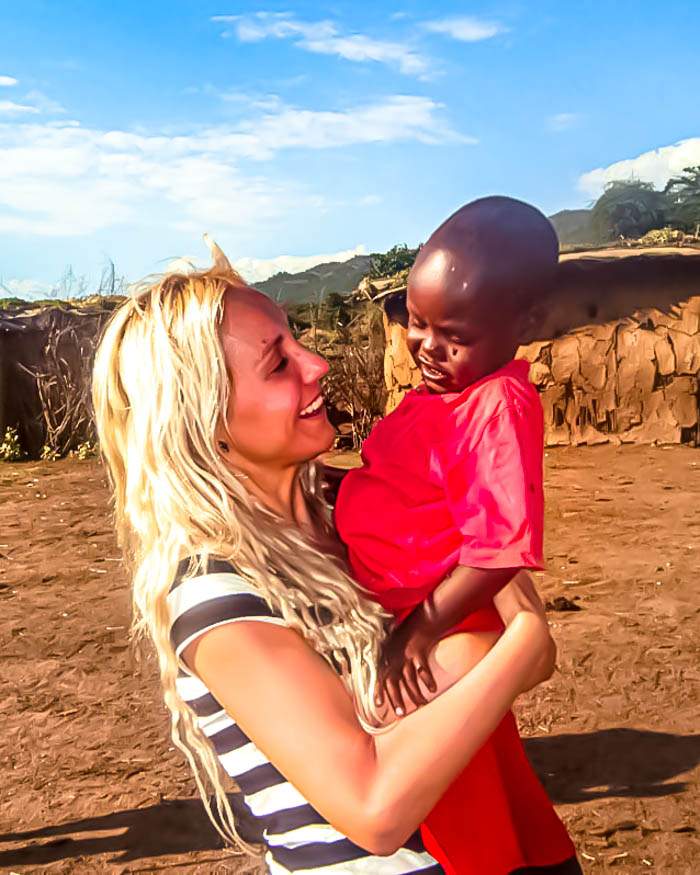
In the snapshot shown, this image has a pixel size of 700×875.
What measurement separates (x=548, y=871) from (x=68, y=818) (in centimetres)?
293

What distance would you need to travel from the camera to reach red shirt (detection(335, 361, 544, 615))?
1605mm

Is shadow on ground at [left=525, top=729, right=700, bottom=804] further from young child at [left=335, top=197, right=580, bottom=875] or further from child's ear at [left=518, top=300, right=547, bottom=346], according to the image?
child's ear at [left=518, top=300, right=547, bottom=346]

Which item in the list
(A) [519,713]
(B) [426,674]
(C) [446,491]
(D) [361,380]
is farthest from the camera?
(D) [361,380]

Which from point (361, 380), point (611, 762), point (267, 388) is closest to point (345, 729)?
point (267, 388)

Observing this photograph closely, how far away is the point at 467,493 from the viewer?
1652 millimetres

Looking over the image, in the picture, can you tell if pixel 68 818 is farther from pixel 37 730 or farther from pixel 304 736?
pixel 304 736

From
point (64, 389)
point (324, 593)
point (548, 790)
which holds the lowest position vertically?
point (548, 790)

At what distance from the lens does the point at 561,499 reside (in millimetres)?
8711

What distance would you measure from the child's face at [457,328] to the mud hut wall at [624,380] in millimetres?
8370

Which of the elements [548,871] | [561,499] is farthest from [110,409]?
[561,499]

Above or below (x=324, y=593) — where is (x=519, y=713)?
below

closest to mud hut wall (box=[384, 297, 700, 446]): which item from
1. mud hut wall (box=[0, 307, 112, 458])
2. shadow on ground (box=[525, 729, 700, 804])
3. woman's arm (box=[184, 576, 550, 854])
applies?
mud hut wall (box=[0, 307, 112, 458])

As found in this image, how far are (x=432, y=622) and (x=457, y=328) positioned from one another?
56 cm

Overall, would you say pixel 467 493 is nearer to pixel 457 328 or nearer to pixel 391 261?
pixel 457 328
